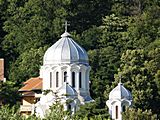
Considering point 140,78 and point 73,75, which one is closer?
point 73,75

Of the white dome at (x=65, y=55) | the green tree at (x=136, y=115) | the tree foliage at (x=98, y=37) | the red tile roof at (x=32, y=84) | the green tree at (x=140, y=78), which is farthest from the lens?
the tree foliage at (x=98, y=37)

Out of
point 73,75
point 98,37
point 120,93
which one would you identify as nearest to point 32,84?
point 73,75

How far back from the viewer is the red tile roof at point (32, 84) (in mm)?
71562

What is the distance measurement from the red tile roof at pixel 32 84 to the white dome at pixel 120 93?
680 centimetres

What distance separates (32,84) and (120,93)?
9220 millimetres

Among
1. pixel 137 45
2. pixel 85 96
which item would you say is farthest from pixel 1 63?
pixel 85 96

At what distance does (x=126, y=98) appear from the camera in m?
65.2

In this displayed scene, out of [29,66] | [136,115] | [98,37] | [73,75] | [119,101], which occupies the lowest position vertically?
[136,115]

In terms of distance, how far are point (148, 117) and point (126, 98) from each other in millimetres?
2222

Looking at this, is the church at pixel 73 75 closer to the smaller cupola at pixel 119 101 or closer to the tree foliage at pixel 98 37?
the smaller cupola at pixel 119 101

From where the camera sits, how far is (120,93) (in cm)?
6525

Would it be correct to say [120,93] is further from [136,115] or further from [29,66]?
[29,66]

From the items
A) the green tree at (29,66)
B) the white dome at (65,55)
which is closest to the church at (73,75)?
the white dome at (65,55)

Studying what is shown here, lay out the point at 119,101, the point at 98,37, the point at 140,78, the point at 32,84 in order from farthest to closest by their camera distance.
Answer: the point at 98,37
the point at 32,84
the point at 140,78
the point at 119,101
